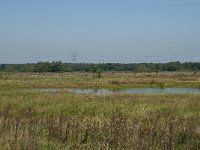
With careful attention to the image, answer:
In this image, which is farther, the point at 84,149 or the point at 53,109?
the point at 53,109

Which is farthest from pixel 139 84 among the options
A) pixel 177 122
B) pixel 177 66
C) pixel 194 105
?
pixel 177 66

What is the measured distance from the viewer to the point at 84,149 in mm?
10062

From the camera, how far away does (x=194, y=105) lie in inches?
968

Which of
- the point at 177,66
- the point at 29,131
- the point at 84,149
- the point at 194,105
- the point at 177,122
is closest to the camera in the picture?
the point at 84,149

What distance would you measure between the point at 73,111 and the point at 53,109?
4.02 feet

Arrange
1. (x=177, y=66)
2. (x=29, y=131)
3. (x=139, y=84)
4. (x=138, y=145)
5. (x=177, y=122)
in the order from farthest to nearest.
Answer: (x=177, y=66)
(x=139, y=84)
(x=177, y=122)
(x=29, y=131)
(x=138, y=145)

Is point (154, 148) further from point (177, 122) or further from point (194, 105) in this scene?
point (194, 105)

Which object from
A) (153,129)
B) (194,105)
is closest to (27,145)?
(153,129)

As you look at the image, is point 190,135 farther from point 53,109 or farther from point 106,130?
point 53,109

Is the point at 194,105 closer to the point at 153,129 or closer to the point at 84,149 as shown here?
the point at 153,129

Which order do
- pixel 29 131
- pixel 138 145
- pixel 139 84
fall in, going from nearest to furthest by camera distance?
pixel 138 145 < pixel 29 131 < pixel 139 84

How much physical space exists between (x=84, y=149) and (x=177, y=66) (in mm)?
193178

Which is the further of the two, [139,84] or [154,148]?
[139,84]

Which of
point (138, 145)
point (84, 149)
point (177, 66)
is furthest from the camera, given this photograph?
point (177, 66)
